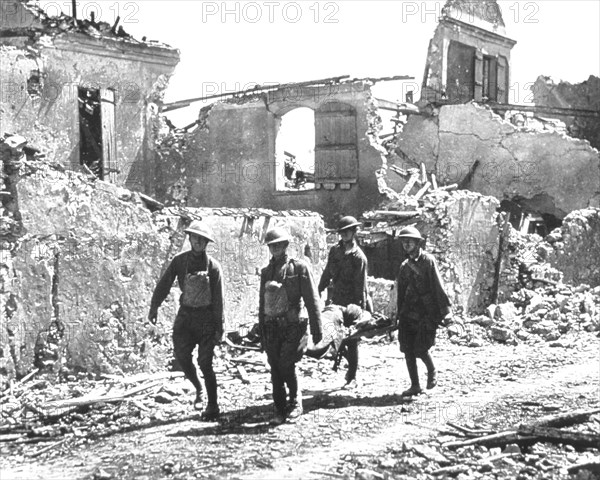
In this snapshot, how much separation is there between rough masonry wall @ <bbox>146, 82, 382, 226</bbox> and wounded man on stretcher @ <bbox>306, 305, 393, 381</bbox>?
10285mm

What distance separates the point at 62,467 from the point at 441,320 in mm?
4009

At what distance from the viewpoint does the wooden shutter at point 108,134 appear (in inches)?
736

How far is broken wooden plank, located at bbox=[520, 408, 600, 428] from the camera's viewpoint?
694 cm

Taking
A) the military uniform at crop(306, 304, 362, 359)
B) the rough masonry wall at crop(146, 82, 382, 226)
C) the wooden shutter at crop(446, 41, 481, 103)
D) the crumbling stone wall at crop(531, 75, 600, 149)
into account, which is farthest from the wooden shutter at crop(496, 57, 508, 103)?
the military uniform at crop(306, 304, 362, 359)

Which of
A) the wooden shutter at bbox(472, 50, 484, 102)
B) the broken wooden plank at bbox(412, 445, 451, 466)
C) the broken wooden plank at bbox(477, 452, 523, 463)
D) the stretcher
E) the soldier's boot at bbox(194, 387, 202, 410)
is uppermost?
the wooden shutter at bbox(472, 50, 484, 102)

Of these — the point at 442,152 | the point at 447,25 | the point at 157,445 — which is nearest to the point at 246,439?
the point at 157,445

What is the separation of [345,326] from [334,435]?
1.63 meters

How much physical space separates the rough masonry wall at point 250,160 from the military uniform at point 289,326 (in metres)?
11.4

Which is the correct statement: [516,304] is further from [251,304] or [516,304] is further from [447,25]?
[447,25]

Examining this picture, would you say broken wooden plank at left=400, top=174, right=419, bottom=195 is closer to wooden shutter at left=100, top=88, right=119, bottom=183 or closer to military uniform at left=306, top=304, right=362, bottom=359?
wooden shutter at left=100, top=88, right=119, bottom=183

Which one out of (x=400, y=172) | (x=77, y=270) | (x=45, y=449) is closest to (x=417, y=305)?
(x=77, y=270)

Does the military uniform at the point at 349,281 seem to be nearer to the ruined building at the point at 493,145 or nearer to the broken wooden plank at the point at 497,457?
the broken wooden plank at the point at 497,457

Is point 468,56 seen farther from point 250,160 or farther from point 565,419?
point 565,419

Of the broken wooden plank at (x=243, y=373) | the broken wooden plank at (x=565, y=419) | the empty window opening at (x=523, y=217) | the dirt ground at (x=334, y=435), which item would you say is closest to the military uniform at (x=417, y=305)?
the dirt ground at (x=334, y=435)
